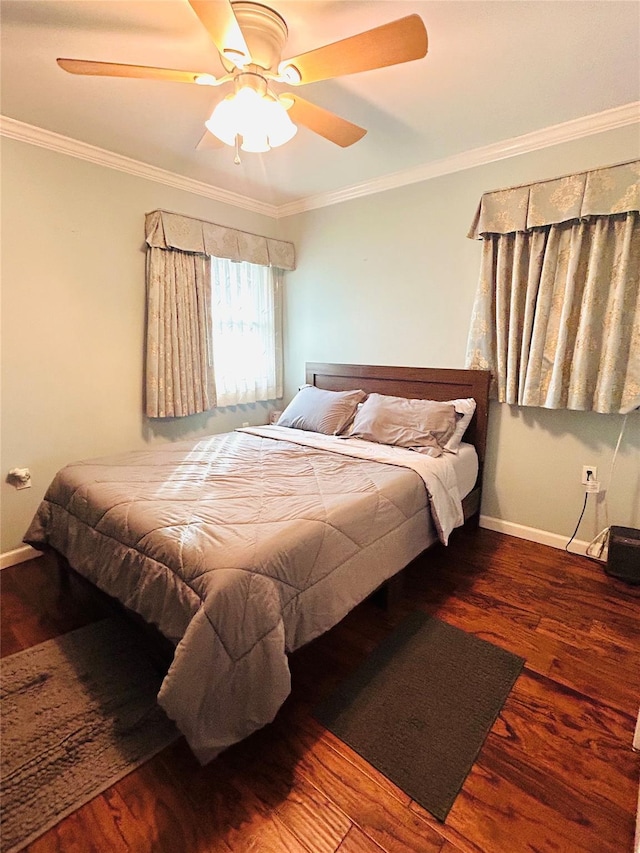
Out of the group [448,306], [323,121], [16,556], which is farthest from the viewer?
[448,306]

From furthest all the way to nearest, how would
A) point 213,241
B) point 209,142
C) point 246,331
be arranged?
point 246,331
point 213,241
point 209,142

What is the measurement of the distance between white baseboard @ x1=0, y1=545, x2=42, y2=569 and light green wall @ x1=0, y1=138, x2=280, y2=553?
0.04 metres

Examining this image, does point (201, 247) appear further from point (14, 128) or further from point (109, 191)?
point (14, 128)

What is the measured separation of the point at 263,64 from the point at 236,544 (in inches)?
72.5

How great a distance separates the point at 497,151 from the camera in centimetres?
266

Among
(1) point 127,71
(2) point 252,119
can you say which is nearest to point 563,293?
(2) point 252,119

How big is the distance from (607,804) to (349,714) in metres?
0.81

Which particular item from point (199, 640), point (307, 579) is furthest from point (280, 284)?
point (199, 640)

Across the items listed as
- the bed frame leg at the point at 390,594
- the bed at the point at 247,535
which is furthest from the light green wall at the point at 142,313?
the bed frame leg at the point at 390,594

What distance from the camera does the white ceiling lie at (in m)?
1.60

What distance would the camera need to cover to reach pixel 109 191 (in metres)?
2.81

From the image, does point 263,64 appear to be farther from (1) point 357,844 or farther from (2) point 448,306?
(1) point 357,844

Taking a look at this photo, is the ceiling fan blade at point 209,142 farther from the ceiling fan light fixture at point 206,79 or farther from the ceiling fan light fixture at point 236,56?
the ceiling fan light fixture at point 236,56

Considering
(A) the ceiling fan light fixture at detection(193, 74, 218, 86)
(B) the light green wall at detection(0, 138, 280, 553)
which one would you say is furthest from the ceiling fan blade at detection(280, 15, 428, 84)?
(B) the light green wall at detection(0, 138, 280, 553)
